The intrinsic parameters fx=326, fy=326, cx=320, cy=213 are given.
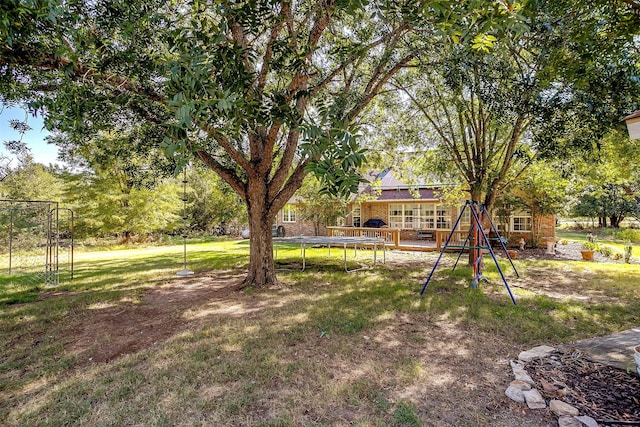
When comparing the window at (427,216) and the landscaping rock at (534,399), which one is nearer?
the landscaping rock at (534,399)

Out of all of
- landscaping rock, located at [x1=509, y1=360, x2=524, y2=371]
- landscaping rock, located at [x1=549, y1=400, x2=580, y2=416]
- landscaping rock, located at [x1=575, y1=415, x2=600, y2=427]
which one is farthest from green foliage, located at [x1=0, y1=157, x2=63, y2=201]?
landscaping rock, located at [x1=575, y1=415, x2=600, y2=427]

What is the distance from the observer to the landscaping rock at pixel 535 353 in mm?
3768

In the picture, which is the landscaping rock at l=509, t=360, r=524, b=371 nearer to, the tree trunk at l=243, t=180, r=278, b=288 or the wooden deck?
the tree trunk at l=243, t=180, r=278, b=288

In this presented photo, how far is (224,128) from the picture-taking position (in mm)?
3375

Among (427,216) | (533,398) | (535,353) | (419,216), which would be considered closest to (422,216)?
(419,216)

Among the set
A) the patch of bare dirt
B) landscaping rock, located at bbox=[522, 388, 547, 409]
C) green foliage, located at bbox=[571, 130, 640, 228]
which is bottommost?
→ the patch of bare dirt

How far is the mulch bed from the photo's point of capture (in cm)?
272

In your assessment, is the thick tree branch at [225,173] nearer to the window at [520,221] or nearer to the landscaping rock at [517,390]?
the landscaping rock at [517,390]

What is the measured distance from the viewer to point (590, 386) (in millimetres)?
3100

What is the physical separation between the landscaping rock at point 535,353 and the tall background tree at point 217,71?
3.27m

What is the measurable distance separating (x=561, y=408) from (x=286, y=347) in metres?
2.83

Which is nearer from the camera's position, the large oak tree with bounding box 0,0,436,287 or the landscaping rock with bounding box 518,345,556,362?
the large oak tree with bounding box 0,0,436,287

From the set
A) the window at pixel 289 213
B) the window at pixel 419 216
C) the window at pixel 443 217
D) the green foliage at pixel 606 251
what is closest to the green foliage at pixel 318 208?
the window at pixel 289 213

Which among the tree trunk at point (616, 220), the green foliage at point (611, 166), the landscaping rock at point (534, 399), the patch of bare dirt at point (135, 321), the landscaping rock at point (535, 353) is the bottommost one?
the patch of bare dirt at point (135, 321)
